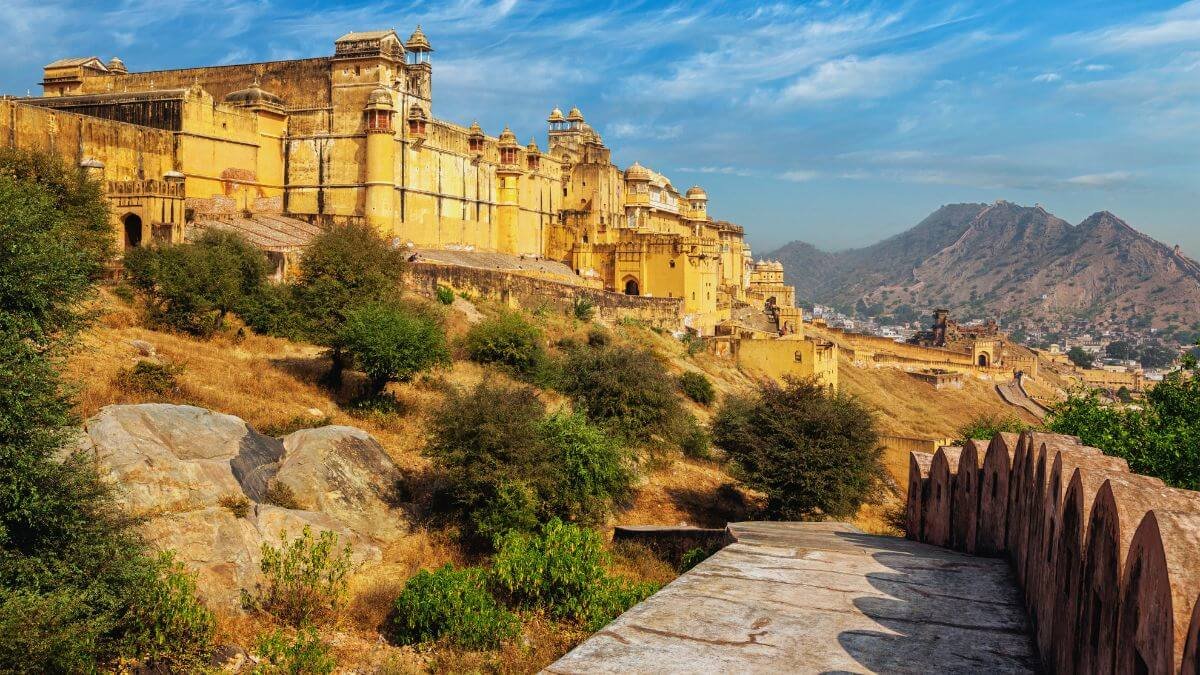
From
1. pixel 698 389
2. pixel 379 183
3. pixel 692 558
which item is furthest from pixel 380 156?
pixel 692 558

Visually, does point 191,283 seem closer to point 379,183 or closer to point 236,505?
point 236,505

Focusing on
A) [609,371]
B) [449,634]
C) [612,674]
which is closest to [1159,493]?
[612,674]

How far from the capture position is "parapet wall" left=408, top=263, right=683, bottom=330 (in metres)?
30.8

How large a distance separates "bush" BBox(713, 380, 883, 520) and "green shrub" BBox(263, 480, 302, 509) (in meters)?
8.96

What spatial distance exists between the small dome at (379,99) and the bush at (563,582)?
1031 inches

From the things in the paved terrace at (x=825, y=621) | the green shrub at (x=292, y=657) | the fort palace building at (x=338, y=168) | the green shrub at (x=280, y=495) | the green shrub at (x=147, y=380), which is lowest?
the green shrub at (x=292, y=657)

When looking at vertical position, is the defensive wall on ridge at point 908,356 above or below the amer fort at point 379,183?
below

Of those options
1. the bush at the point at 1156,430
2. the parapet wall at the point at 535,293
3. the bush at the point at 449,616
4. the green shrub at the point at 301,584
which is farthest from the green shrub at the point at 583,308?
the bush at the point at 449,616

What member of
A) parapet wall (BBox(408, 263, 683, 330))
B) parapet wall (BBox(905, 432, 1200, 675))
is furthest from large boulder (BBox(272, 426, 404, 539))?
parapet wall (BBox(408, 263, 683, 330))

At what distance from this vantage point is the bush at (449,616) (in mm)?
10023

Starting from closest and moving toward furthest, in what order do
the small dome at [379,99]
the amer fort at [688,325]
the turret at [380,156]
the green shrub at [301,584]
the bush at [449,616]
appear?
the amer fort at [688,325] < the bush at [449,616] < the green shrub at [301,584] < the small dome at [379,99] < the turret at [380,156]

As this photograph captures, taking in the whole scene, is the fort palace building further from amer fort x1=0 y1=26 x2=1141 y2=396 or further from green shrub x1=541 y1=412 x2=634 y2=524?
green shrub x1=541 y1=412 x2=634 y2=524

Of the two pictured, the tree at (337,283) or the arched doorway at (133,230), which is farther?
the arched doorway at (133,230)

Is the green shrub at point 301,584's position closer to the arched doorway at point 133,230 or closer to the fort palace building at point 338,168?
the fort palace building at point 338,168
